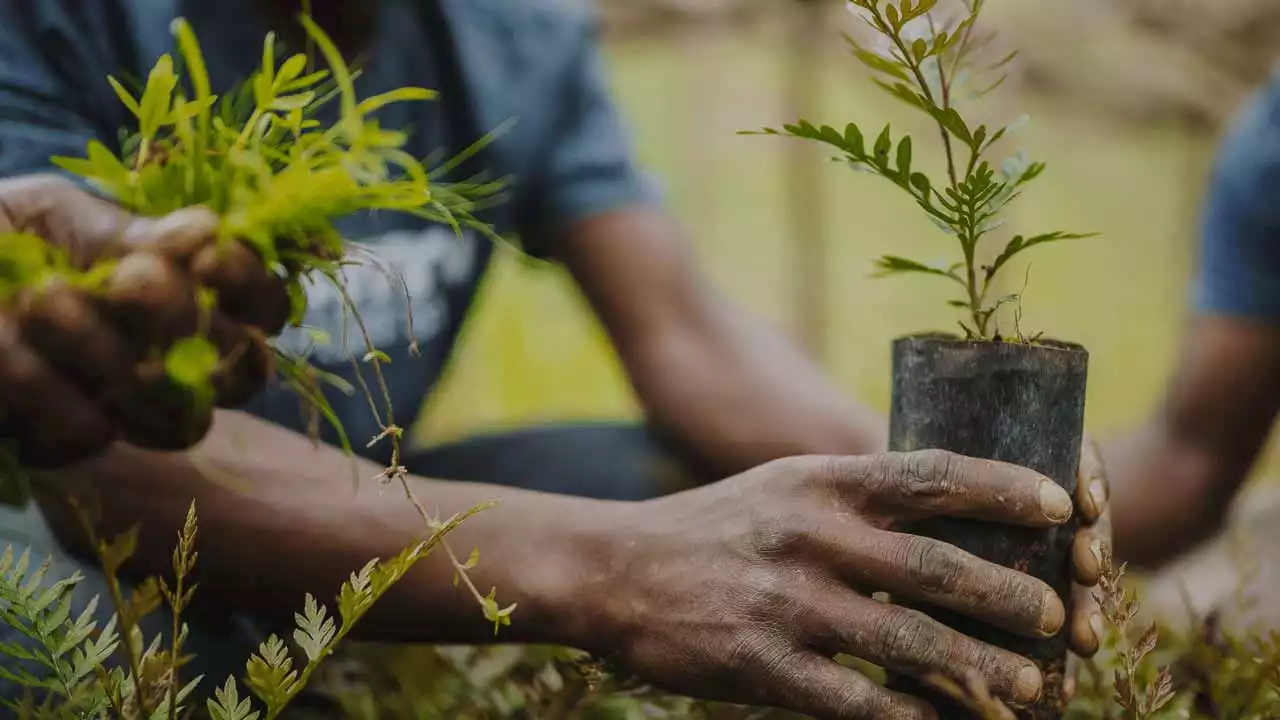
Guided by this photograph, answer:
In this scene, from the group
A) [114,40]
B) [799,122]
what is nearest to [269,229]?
[799,122]

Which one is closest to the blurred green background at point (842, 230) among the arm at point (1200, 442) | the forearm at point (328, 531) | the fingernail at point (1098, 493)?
the arm at point (1200, 442)

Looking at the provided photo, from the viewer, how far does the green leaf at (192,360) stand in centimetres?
71

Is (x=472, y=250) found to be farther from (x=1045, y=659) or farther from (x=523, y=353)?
(x=523, y=353)

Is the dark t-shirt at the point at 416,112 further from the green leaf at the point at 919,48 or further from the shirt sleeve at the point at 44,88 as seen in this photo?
the green leaf at the point at 919,48

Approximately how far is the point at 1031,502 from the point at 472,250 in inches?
51.4

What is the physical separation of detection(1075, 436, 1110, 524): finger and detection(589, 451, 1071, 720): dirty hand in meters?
0.09

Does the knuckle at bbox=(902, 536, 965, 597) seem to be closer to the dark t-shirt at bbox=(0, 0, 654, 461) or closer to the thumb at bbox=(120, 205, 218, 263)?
the thumb at bbox=(120, 205, 218, 263)

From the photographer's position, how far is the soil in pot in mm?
855

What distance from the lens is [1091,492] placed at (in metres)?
0.93

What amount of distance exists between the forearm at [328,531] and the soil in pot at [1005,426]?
28 centimetres

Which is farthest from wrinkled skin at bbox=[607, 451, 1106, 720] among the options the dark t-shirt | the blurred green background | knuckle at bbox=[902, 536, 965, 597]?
the blurred green background

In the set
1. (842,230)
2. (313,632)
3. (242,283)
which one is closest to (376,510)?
(313,632)

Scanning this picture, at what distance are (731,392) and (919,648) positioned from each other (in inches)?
46.7

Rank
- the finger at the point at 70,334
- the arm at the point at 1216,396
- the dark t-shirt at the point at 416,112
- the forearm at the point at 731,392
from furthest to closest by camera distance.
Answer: the arm at the point at 1216,396, the forearm at the point at 731,392, the dark t-shirt at the point at 416,112, the finger at the point at 70,334
